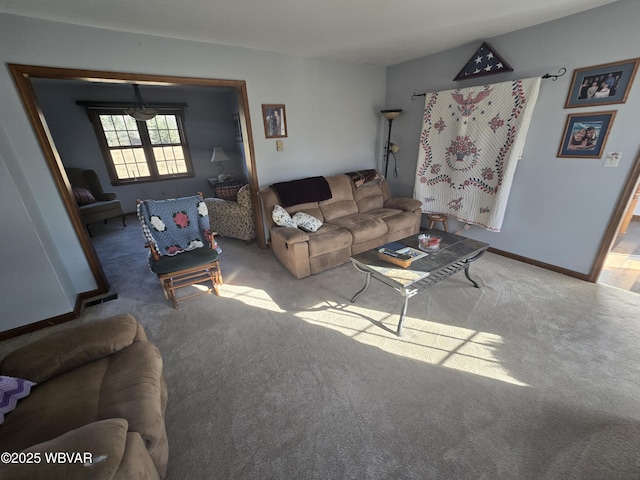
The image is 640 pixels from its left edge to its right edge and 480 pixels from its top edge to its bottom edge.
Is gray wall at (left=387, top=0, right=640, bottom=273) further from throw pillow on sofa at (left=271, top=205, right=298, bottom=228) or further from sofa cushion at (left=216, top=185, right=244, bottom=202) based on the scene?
sofa cushion at (left=216, top=185, right=244, bottom=202)

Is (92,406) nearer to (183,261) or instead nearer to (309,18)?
(183,261)

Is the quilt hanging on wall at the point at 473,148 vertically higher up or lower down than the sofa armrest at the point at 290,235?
higher up

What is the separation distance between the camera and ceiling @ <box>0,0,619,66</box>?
191cm

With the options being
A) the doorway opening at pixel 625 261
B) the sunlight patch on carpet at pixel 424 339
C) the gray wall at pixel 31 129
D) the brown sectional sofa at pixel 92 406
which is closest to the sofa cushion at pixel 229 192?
the gray wall at pixel 31 129

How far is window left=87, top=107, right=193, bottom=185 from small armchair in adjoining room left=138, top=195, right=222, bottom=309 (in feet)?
12.5

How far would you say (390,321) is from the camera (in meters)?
2.17

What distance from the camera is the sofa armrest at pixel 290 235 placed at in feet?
8.69

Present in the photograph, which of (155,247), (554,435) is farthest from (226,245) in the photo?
(554,435)

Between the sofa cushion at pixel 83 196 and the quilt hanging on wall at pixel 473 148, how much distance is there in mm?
5543

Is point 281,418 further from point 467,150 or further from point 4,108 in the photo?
point 467,150

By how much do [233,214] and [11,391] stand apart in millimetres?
2765

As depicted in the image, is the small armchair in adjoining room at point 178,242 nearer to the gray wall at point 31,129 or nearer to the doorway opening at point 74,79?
the doorway opening at point 74,79

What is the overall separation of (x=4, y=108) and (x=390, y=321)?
11.7ft

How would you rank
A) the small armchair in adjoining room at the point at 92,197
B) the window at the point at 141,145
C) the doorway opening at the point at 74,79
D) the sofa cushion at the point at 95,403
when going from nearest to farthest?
the sofa cushion at the point at 95,403, the doorway opening at the point at 74,79, the small armchair in adjoining room at the point at 92,197, the window at the point at 141,145
